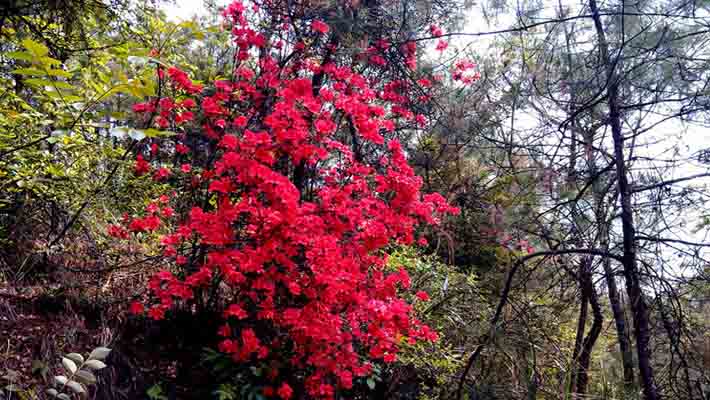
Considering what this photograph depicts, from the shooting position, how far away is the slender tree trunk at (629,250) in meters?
2.15

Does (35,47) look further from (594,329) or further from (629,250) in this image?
(594,329)

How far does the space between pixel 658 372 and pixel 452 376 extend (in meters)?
1.52

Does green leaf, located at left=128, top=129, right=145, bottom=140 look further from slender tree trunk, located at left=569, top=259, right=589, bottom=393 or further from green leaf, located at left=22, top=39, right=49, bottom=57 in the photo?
slender tree trunk, located at left=569, top=259, right=589, bottom=393

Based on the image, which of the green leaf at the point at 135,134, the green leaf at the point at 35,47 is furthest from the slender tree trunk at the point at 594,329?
the green leaf at the point at 35,47

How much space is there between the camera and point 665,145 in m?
2.55

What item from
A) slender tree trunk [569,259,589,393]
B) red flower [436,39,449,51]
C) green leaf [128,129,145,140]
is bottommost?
green leaf [128,129,145,140]

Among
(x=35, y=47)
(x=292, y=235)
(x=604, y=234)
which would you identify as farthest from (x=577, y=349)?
(x=35, y=47)

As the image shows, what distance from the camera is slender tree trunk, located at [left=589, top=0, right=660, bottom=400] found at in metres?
2.15

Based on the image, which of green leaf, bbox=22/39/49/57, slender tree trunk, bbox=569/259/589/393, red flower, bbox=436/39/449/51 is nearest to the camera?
green leaf, bbox=22/39/49/57

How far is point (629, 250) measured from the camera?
7.29ft

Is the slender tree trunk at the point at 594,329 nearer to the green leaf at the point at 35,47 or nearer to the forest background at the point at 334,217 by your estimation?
the forest background at the point at 334,217

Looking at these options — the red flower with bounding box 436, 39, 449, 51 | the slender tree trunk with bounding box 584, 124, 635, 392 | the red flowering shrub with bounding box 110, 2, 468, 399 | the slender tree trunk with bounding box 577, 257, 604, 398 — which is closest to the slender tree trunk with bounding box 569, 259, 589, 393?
the slender tree trunk with bounding box 577, 257, 604, 398

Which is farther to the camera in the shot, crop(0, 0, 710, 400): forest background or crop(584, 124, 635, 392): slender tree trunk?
crop(584, 124, 635, 392): slender tree trunk

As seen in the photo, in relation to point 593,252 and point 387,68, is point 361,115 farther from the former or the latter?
point 593,252
